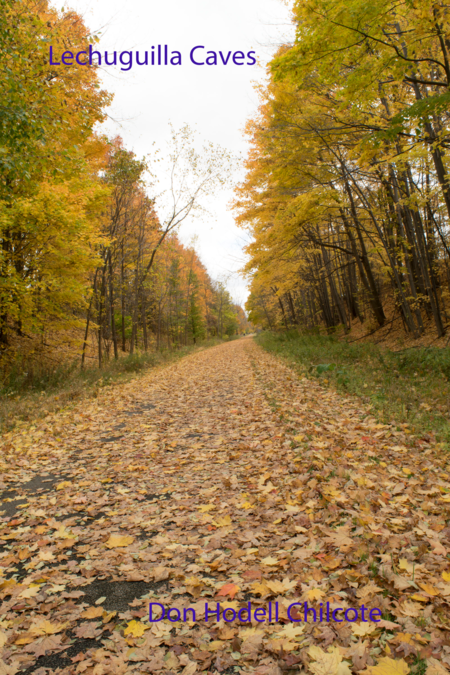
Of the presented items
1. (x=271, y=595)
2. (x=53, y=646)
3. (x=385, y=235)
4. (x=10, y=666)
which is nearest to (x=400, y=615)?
(x=271, y=595)

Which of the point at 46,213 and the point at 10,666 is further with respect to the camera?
the point at 46,213

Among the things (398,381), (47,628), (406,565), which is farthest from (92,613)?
(398,381)

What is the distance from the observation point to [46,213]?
349 inches

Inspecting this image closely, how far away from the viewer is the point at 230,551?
2.98m

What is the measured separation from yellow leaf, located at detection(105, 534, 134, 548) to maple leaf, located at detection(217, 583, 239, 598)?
1086 mm

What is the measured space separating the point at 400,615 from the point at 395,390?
540cm

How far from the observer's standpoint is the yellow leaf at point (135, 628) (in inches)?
86.4

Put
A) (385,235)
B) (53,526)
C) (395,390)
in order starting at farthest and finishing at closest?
(385,235) < (395,390) < (53,526)

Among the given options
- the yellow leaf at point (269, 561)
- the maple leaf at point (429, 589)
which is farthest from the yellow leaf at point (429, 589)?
the yellow leaf at point (269, 561)

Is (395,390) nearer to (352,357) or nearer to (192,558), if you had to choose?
(352,357)

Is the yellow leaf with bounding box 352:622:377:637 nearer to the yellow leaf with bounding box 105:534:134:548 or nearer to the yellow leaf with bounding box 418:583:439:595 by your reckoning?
the yellow leaf with bounding box 418:583:439:595

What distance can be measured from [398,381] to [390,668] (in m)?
6.59

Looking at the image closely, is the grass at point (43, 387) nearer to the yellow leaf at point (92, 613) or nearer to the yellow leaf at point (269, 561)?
the yellow leaf at point (92, 613)

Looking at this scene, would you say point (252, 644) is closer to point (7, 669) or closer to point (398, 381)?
point (7, 669)
